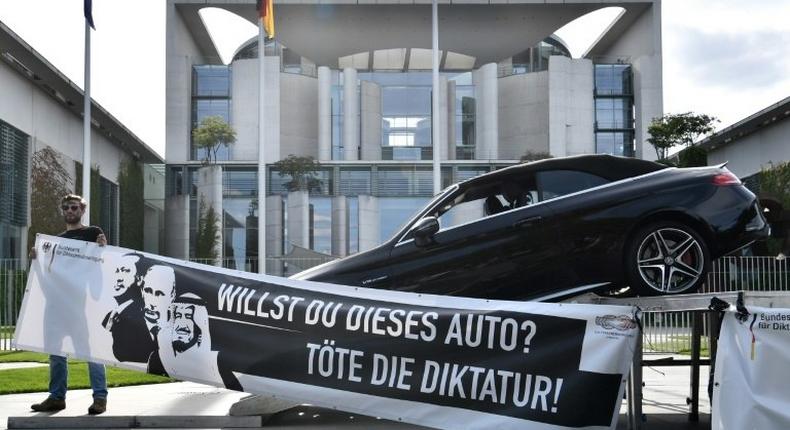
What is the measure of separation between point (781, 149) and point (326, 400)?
45.2 meters

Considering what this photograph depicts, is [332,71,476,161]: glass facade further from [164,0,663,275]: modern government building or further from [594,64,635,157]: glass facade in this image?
[594,64,635,157]: glass facade

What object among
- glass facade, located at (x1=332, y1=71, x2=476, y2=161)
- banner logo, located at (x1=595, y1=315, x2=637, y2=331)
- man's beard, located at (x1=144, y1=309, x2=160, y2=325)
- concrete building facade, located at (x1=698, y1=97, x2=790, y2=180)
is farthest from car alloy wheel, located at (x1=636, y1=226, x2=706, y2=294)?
glass facade, located at (x1=332, y1=71, x2=476, y2=161)

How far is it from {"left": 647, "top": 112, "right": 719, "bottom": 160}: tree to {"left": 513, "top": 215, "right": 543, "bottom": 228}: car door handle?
4155 cm

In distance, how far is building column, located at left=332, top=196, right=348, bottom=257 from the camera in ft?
169

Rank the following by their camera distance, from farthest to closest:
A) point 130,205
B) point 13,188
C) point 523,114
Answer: point 523,114, point 130,205, point 13,188

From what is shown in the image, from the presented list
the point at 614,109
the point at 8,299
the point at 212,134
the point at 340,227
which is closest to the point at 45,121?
the point at 212,134

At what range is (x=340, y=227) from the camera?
5156cm

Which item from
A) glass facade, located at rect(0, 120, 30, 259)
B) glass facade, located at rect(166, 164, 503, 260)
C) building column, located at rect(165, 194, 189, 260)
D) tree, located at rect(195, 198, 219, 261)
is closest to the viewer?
glass facade, located at rect(0, 120, 30, 259)

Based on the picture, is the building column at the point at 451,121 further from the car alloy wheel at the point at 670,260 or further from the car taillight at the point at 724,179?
the car alloy wheel at the point at 670,260

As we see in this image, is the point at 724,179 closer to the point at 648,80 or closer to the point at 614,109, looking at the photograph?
the point at 648,80

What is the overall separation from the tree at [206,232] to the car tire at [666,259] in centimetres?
4513

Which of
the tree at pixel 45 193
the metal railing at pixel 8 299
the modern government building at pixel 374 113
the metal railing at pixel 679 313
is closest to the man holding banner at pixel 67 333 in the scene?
the metal railing at pixel 679 313

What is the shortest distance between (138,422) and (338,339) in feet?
9.45

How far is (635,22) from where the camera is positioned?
59.0 meters
